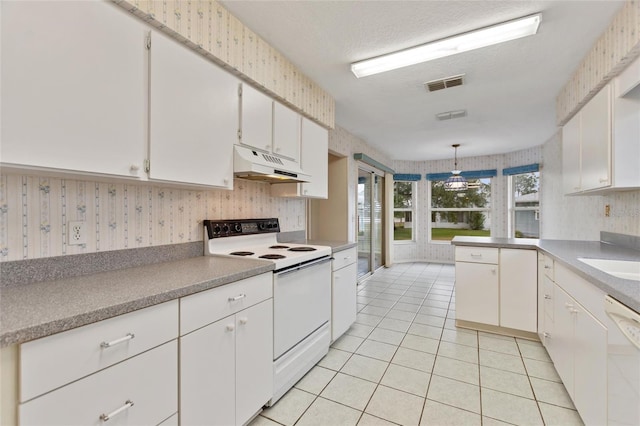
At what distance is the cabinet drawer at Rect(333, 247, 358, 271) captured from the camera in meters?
2.57

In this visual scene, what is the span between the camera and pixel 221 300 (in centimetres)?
141

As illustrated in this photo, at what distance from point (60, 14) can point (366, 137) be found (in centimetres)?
411

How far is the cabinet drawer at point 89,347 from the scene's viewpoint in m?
0.81

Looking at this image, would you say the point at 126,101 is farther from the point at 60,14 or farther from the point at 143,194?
the point at 143,194

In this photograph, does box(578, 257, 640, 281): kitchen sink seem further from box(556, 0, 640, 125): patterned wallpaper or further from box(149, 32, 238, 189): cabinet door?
box(149, 32, 238, 189): cabinet door

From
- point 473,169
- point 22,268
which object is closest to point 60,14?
point 22,268

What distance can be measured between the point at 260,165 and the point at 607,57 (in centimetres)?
252

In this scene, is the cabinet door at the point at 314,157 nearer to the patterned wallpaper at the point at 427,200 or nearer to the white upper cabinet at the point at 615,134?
the white upper cabinet at the point at 615,134

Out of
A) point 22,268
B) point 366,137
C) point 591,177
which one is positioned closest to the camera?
point 22,268

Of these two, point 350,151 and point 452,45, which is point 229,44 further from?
point 350,151

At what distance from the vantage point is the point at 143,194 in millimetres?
1711

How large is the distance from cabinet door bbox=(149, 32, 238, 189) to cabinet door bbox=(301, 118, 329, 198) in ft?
3.01

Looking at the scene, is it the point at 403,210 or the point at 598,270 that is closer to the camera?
the point at 598,270

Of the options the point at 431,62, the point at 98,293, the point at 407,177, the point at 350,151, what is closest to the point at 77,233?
the point at 98,293
